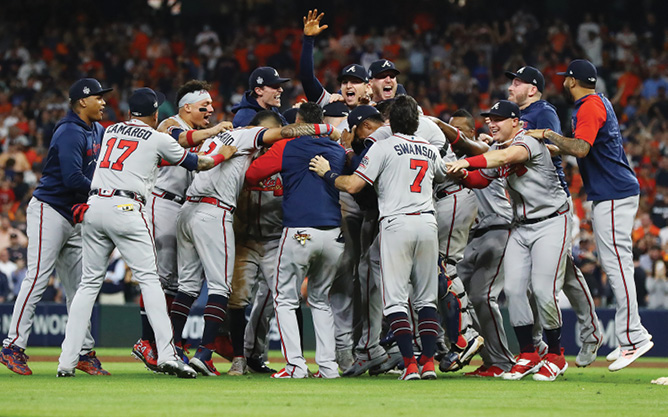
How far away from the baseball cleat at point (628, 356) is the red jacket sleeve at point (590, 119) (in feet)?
5.79

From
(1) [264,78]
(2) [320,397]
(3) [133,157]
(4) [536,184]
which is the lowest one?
(2) [320,397]

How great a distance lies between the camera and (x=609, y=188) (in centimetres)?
809

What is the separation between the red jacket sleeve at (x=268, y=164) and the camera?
8141 millimetres

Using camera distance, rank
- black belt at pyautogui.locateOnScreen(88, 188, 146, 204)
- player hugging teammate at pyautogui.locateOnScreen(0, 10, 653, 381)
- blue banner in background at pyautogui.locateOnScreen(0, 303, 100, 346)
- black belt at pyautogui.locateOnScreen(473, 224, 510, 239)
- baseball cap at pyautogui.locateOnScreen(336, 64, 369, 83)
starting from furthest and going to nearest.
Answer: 1. blue banner in background at pyautogui.locateOnScreen(0, 303, 100, 346)
2. baseball cap at pyautogui.locateOnScreen(336, 64, 369, 83)
3. black belt at pyautogui.locateOnScreen(473, 224, 510, 239)
4. player hugging teammate at pyautogui.locateOnScreen(0, 10, 653, 381)
5. black belt at pyautogui.locateOnScreen(88, 188, 146, 204)

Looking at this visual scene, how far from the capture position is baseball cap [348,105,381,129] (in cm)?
840

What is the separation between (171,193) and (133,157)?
3.74ft

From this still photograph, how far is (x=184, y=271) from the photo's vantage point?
27.6 ft

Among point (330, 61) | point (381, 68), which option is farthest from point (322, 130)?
point (330, 61)

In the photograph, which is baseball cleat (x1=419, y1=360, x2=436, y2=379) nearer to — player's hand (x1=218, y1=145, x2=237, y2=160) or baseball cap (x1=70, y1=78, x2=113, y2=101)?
player's hand (x1=218, y1=145, x2=237, y2=160)

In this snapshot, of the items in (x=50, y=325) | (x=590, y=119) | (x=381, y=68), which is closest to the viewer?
(x=590, y=119)

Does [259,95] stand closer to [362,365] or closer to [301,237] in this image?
[301,237]

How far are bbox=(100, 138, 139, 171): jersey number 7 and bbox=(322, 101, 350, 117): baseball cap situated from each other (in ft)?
6.76

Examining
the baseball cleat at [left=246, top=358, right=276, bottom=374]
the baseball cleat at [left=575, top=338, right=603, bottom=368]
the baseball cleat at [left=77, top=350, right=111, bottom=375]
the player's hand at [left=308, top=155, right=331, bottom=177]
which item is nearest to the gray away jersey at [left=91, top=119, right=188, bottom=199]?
the player's hand at [left=308, top=155, right=331, bottom=177]

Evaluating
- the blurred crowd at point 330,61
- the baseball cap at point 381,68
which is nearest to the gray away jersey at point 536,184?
the baseball cap at point 381,68
